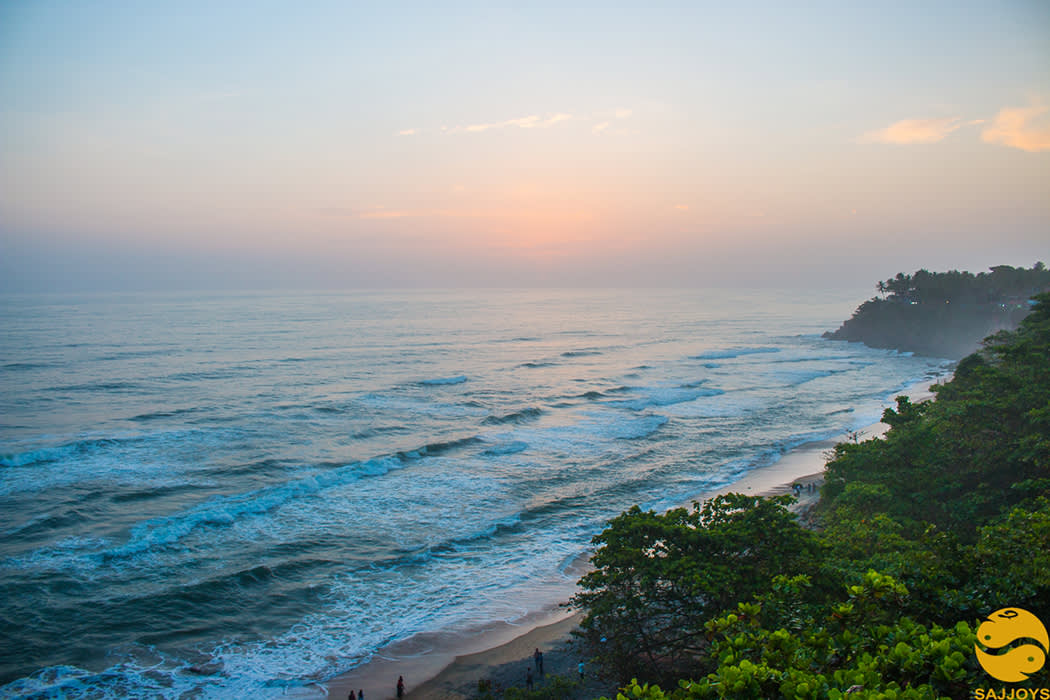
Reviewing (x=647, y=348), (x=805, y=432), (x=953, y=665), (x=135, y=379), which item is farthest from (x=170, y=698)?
(x=647, y=348)

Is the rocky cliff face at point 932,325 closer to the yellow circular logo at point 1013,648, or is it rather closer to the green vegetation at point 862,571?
the green vegetation at point 862,571

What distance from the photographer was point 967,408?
22438mm

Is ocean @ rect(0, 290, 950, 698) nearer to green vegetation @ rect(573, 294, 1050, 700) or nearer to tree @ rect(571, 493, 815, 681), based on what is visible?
tree @ rect(571, 493, 815, 681)

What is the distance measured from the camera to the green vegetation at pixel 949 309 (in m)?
85.2

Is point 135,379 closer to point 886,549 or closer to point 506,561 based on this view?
point 506,561

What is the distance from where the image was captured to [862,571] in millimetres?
11984

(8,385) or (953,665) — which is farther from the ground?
(953,665)

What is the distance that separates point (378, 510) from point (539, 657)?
47.7ft

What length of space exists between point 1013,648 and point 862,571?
271 inches

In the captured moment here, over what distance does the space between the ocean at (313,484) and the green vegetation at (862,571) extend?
8365 millimetres

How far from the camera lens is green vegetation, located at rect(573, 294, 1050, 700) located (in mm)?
5652

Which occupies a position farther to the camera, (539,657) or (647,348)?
(647,348)

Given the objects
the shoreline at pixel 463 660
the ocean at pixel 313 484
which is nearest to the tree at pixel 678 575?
the shoreline at pixel 463 660

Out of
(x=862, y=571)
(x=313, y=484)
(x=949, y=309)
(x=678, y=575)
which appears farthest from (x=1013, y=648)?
(x=949, y=309)
